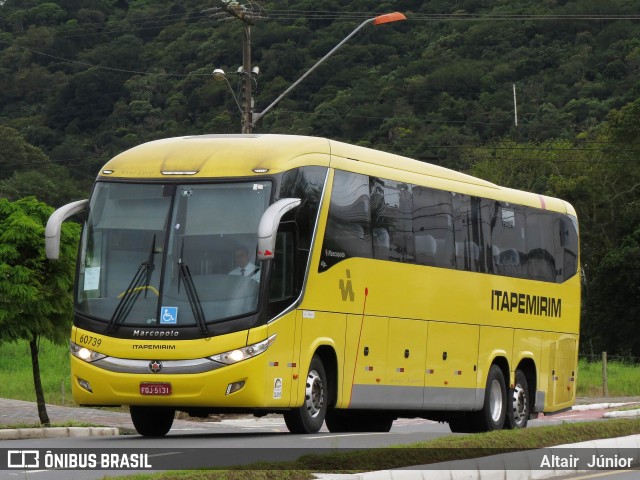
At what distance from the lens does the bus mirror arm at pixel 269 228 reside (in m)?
17.0

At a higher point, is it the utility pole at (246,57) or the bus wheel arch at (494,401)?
the utility pole at (246,57)

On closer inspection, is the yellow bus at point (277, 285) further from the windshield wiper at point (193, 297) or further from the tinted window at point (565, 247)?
the tinted window at point (565, 247)

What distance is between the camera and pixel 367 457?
1408 cm

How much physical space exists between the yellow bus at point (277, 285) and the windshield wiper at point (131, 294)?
0.02 meters

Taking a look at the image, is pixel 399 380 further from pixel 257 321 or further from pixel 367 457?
pixel 367 457

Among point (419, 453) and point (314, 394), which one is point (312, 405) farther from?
point (419, 453)

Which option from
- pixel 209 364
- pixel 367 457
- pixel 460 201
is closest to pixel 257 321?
pixel 209 364

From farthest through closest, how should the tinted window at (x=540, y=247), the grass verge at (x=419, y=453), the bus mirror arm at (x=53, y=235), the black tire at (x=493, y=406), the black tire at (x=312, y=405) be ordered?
the tinted window at (x=540, y=247) → the black tire at (x=493, y=406) → the black tire at (x=312, y=405) → the bus mirror arm at (x=53, y=235) → the grass verge at (x=419, y=453)

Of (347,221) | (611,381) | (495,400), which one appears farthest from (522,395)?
(611,381)

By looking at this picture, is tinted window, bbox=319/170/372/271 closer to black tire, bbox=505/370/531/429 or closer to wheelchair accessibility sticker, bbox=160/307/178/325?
wheelchair accessibility sticker, bbox=160/307/178/325

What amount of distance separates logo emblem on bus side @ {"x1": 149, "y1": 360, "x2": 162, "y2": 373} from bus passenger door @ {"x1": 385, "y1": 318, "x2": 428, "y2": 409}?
4.20 metres

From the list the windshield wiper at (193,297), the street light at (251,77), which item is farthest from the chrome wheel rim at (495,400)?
the street light at (251,77)

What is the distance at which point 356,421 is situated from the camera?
76.2ft

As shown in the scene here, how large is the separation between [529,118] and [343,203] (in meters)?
81.6
